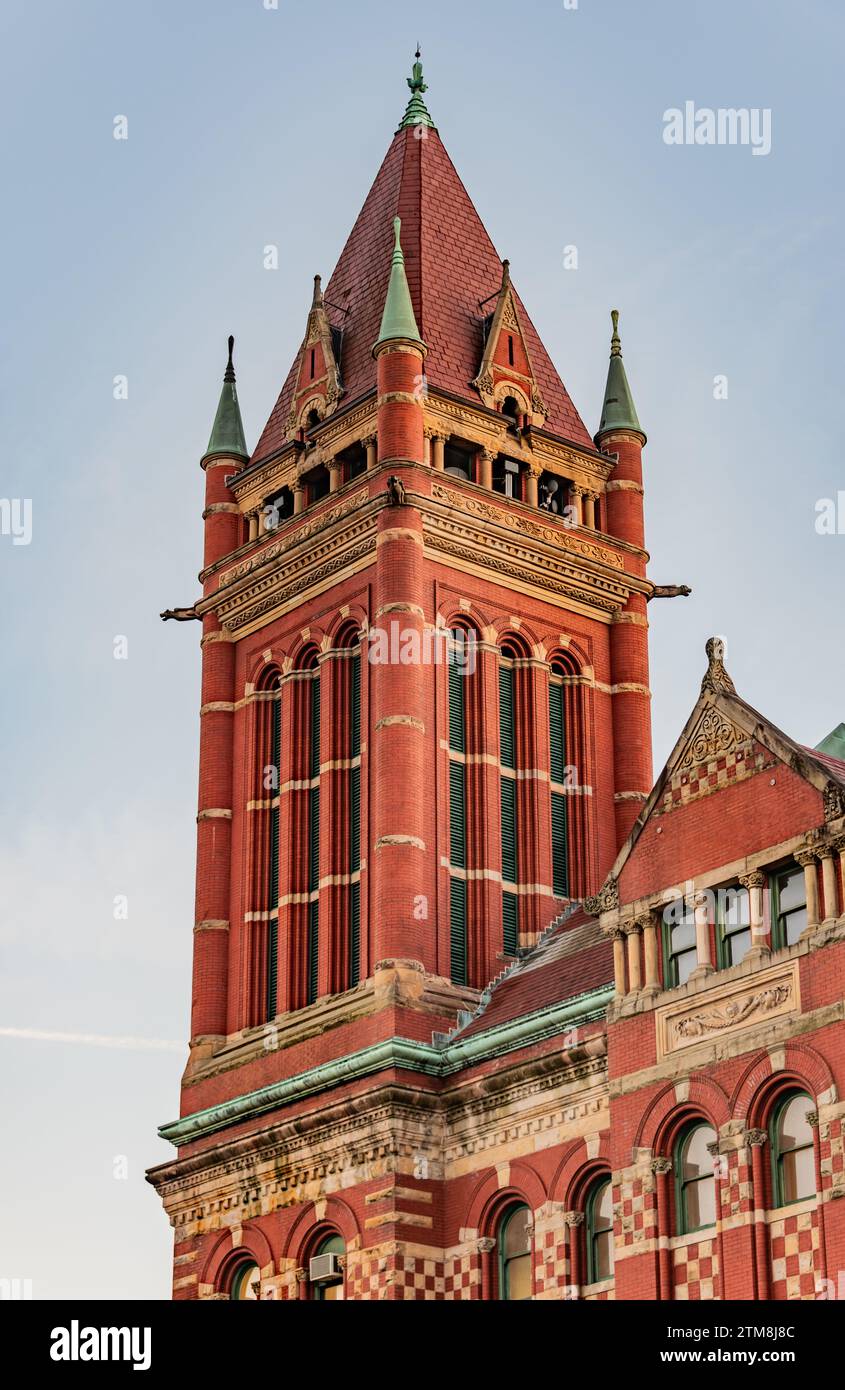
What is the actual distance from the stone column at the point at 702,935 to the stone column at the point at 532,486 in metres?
18.6

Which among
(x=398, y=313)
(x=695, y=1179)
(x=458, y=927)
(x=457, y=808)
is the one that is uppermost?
(x=398, y=313)

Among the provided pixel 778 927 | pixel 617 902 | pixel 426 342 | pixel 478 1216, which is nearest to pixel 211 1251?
pixel 478 1216

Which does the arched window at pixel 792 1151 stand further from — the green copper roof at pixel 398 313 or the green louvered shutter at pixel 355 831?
the green copper roof at pixel 398 313

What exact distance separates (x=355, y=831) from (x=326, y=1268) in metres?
10.3

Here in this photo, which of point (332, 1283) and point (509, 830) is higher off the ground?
point (509, 830)

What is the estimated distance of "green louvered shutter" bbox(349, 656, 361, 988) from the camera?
174ft

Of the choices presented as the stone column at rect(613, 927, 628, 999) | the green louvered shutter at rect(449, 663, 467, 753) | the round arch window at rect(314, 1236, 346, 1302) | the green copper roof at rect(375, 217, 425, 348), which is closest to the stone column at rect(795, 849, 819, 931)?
the stone column at rect(613, 927, 628, 999)

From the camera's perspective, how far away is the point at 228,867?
57.3 metres

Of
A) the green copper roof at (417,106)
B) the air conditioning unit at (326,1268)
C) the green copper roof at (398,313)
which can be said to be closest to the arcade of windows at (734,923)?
the air conditioning unit at (326,1268)

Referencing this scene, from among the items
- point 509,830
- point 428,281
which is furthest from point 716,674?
point 428,281

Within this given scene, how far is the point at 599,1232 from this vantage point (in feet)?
145

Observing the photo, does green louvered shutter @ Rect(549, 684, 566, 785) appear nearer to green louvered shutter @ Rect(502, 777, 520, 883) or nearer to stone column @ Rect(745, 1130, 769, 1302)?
green louvered shutter @ Rect(502, 777, 520, 883)

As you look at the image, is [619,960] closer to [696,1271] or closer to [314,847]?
[696,1271]
